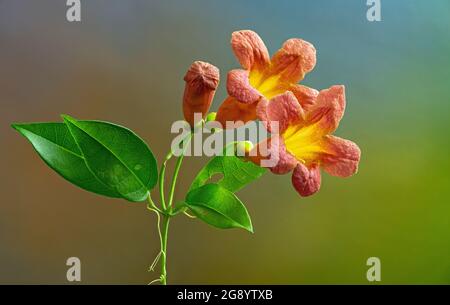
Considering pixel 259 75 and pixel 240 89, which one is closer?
pixel 240 89

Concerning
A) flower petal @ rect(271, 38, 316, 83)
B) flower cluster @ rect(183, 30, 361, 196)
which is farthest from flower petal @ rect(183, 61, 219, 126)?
flower petal @ rect(271, 38, 316, 83)

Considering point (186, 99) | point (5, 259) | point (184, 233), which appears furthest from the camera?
point (184, 233)

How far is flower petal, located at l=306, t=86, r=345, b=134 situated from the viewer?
61 cm

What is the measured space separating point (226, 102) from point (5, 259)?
148 centimetres

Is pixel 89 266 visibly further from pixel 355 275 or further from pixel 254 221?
pixel 355 275

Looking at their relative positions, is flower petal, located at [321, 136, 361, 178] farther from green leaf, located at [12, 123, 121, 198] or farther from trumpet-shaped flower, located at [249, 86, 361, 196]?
green leaf, located at [12, 123, 121, 198]

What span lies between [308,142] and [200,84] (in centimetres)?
17

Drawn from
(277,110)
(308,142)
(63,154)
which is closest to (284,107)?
(277,110)

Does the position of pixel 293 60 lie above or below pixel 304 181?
above

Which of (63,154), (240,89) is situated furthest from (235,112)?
(63,154)

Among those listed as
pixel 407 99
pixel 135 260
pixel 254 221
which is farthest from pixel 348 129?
pixel 135 260

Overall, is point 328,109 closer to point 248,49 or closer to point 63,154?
point 248,49

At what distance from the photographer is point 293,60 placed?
2.15 ft

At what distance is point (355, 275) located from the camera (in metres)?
1.96
